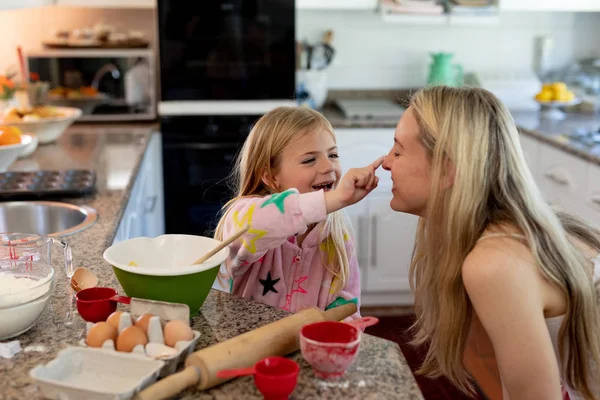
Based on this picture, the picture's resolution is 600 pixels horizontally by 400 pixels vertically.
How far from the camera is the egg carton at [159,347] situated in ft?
3.62

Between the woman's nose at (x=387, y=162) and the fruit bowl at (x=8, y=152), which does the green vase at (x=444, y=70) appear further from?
the woman's nose at (x=387, y=162)

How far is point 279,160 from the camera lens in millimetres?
1806

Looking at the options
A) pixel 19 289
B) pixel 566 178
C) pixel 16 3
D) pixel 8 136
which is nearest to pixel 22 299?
pixel 19 289

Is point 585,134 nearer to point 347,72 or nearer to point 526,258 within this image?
point 347,72

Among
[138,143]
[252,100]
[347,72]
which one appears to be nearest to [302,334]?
[138,143]

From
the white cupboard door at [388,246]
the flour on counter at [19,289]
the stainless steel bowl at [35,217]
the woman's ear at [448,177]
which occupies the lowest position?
the white cupboard door at [388,246]

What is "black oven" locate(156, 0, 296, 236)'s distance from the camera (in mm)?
3473

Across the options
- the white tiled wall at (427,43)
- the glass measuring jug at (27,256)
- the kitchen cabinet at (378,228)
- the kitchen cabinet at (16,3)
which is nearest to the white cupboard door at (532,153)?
the kitchen cabinet at (378,228)

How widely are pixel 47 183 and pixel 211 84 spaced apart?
4.53ft

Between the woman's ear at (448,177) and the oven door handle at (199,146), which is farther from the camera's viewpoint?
the oven door handle at (199,146)

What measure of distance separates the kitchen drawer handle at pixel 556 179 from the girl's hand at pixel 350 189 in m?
1.75

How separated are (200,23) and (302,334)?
8.52 ft

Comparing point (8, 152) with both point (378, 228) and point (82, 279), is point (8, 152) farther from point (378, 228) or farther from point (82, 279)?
point (378, 228)

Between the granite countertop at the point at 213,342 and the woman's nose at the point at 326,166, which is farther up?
the woman's nose at the point at 326,166
